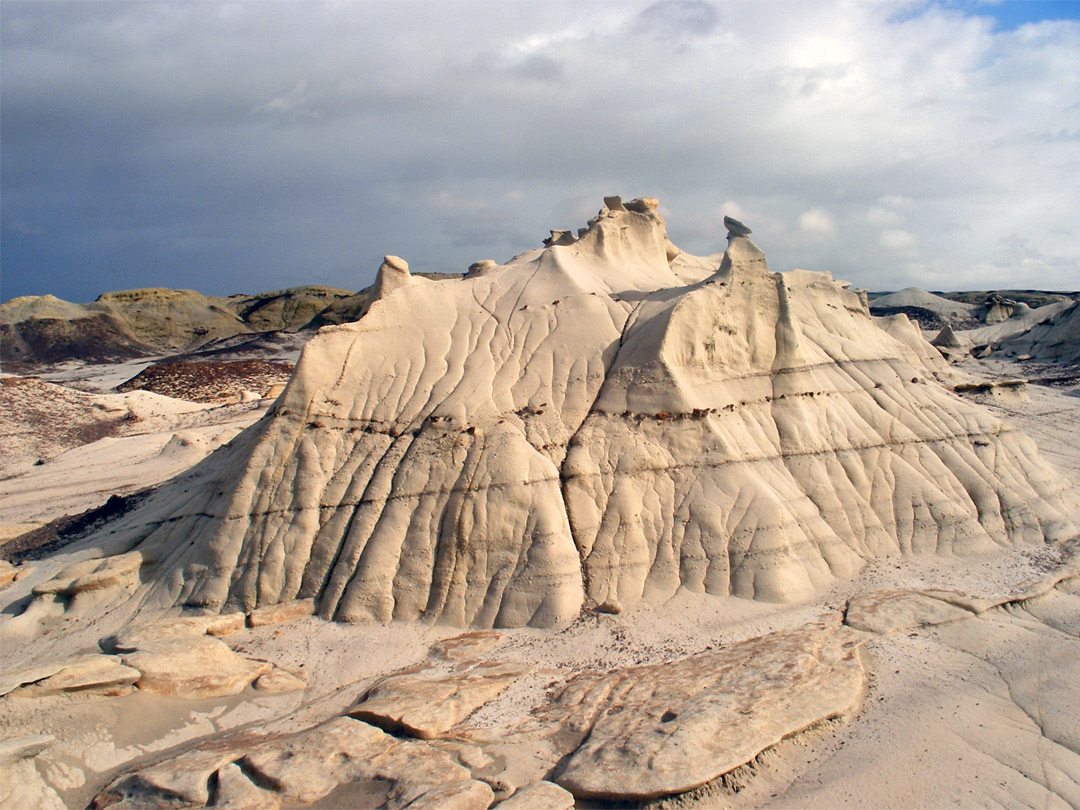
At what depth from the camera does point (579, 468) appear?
10.7 meters

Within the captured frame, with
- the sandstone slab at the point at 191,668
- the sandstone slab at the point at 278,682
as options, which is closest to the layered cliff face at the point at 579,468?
the sandstone slab at the point at 278,682

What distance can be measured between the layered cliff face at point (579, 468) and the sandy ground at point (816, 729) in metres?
0.45

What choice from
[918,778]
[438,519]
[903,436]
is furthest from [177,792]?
[903,436]

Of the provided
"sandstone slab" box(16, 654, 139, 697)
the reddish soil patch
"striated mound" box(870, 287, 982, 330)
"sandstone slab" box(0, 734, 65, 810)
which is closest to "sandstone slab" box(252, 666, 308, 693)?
"sandstone slab" box(16, 654, 139, 697)

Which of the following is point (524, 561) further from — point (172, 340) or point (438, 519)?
point (172, 340)

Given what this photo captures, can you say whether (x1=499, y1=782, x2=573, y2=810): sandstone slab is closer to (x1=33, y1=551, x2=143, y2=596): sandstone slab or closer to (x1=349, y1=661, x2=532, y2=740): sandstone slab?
(x1=349, y1=661, x2=532, y2=740): sandstone slab

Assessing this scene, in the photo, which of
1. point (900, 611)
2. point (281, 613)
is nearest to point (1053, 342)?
point (900, 611)

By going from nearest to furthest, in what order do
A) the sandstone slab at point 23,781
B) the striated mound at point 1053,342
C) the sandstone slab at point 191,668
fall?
1. the sandstone slab at point 23,781
2. the sandstone slab at point 191,668
3. the striated mound at point 1053,342

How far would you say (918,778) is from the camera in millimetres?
6137

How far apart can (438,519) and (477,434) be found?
4.98 feet

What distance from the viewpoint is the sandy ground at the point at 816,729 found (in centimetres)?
614

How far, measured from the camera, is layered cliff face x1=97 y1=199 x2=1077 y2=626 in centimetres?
1000

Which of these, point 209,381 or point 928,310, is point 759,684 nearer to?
point 209,381

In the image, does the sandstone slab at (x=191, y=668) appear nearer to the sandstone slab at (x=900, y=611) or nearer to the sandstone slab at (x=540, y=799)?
the sandstone slab at (x=540, y=799)
